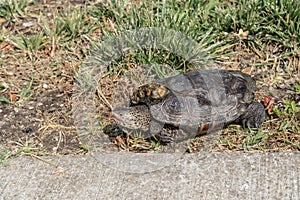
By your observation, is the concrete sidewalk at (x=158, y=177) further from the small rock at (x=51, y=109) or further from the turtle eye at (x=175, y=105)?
the small rock at (x=51, y=109)

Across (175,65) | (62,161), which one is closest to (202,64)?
(175,65)

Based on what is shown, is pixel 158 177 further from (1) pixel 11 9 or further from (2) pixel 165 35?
(1) pixel 11 9

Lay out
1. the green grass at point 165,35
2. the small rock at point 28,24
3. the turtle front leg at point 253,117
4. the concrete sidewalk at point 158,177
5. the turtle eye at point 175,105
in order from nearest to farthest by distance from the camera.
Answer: the concrete sidewalk at point 158,177 < the turtle eye at point 175,105 < the turtle front leg at point 253,117 < the green grass at point 165,35 < the small rock at point 28,24

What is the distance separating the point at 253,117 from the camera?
3.80m

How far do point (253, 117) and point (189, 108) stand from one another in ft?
1.67

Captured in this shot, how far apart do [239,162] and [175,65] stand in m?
1.14

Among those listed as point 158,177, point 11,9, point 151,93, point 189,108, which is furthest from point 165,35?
point 11,9

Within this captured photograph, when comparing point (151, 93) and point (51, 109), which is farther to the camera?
point (51, 109)

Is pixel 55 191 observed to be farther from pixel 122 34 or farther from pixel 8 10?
pixel 8 10

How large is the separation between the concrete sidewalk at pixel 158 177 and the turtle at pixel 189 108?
199mm

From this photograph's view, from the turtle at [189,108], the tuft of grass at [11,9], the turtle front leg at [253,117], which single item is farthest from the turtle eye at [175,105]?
the tuft of grass at [11,9]

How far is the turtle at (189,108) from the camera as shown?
360 cm

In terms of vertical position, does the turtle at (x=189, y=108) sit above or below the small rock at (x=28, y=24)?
above

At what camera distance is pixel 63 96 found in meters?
4.34
